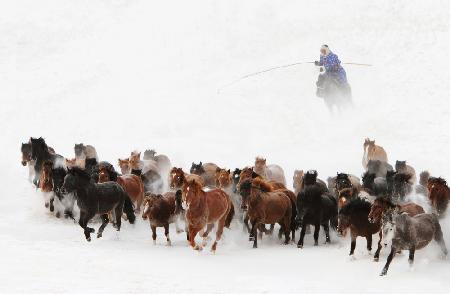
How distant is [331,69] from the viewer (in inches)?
1178

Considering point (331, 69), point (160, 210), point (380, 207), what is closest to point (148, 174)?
point (160, 210)

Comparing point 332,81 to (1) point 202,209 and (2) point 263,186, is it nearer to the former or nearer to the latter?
(2) point 263,186

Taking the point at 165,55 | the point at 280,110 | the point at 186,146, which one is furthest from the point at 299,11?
the point at 186,146

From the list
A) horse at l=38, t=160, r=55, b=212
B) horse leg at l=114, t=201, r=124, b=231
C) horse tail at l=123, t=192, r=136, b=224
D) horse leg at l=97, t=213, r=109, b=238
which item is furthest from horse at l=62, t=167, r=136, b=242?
horse at l=38, t=160, r=55, b=212

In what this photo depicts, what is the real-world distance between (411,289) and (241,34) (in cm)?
3221

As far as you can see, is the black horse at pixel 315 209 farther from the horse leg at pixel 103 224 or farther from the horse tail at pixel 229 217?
the horse leg at pixel 103 224

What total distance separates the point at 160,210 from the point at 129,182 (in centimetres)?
264

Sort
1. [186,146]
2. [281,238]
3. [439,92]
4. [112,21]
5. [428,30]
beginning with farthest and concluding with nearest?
[112,21] < [428,30] < [439,92] < [186,146] < [281,238]

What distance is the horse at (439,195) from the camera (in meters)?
13.1

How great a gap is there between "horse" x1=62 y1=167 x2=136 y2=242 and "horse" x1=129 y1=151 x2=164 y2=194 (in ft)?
10.3

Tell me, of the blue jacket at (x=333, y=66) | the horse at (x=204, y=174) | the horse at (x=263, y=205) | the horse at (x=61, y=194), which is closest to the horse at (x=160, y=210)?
the horse at (x=263, y=205)

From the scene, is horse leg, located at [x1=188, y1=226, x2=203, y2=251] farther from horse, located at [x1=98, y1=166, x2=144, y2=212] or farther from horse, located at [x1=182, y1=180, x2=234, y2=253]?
horse, located at [x1=98, y1=166, x2=144, y2=212]

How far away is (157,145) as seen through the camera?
28.0 m

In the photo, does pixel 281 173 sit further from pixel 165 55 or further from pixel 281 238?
pixel 165 55
